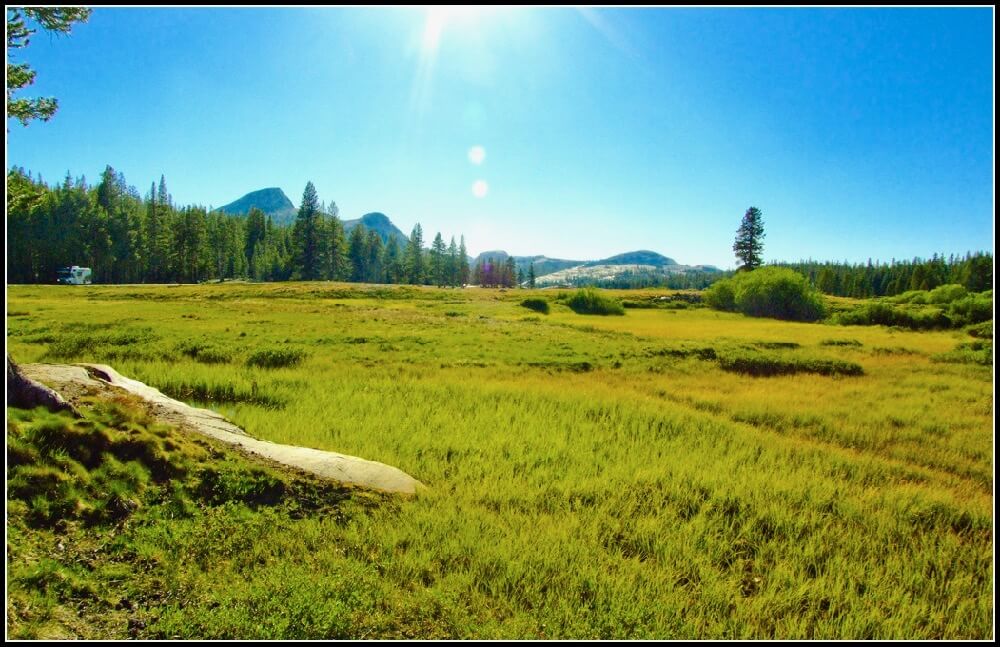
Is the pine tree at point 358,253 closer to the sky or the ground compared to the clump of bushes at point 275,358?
closer to the sky

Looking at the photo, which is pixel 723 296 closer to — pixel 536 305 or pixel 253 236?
pixel 536 305

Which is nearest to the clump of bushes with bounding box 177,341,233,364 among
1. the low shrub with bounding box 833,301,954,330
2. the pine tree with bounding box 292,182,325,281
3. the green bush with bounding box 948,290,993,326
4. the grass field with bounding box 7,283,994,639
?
→ the grass field with bounding box 7,283,994,639

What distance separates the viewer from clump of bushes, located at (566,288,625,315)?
60.5 metres

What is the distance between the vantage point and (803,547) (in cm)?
581

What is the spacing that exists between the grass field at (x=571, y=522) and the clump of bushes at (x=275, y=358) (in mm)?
1071

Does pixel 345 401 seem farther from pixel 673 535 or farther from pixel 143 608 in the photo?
pixel 673 535

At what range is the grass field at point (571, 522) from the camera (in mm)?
4020

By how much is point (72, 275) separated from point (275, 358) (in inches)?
1539

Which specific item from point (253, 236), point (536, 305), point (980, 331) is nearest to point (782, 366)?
point (980, 331)

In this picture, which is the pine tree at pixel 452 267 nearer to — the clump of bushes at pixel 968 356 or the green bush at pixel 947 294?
the green bush at pixel 947 294

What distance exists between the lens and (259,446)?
7.28m

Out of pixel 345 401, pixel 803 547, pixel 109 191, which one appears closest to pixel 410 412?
pixel 345 401

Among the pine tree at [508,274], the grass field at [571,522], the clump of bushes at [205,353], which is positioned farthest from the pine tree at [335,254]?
the grass field at [571,522]

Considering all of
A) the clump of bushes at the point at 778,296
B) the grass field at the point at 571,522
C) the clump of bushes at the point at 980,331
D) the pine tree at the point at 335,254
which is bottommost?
the grass field at the point at 571,522
